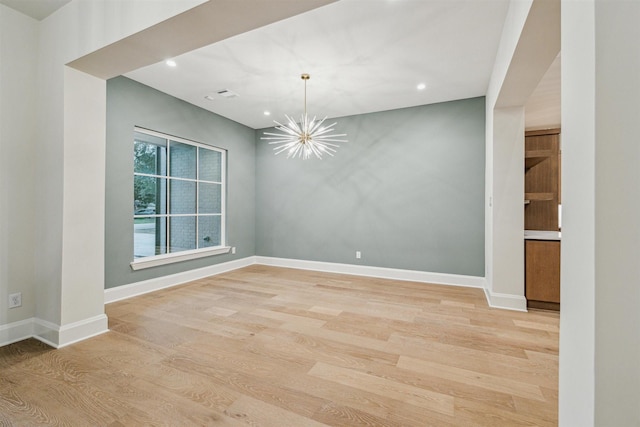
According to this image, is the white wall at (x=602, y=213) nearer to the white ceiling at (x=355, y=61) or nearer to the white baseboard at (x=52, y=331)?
the white ceiling at (x=355, y=61)

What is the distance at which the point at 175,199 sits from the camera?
4.36 m

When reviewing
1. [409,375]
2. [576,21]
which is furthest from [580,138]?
[409,375]

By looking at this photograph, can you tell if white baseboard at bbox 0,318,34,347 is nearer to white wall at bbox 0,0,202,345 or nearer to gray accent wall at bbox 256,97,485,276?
white wall at bbox 0,0,202,345

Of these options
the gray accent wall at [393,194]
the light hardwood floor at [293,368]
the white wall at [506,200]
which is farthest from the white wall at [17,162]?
the white wall at [506,200]

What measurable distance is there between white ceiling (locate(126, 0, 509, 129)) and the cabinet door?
83.3 inches

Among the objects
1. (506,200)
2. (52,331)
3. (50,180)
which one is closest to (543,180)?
(506,200)

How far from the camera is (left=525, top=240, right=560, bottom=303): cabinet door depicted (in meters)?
3.09

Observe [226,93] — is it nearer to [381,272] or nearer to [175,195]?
[175,195]

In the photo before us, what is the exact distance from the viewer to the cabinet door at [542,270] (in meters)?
3.09

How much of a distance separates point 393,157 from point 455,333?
9.40 ft

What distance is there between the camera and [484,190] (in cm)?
409

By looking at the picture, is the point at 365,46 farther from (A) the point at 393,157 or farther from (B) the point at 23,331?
(B) the point at 23,331

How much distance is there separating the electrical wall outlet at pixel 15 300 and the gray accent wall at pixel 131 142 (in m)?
0.93

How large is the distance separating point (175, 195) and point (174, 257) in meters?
0.95
